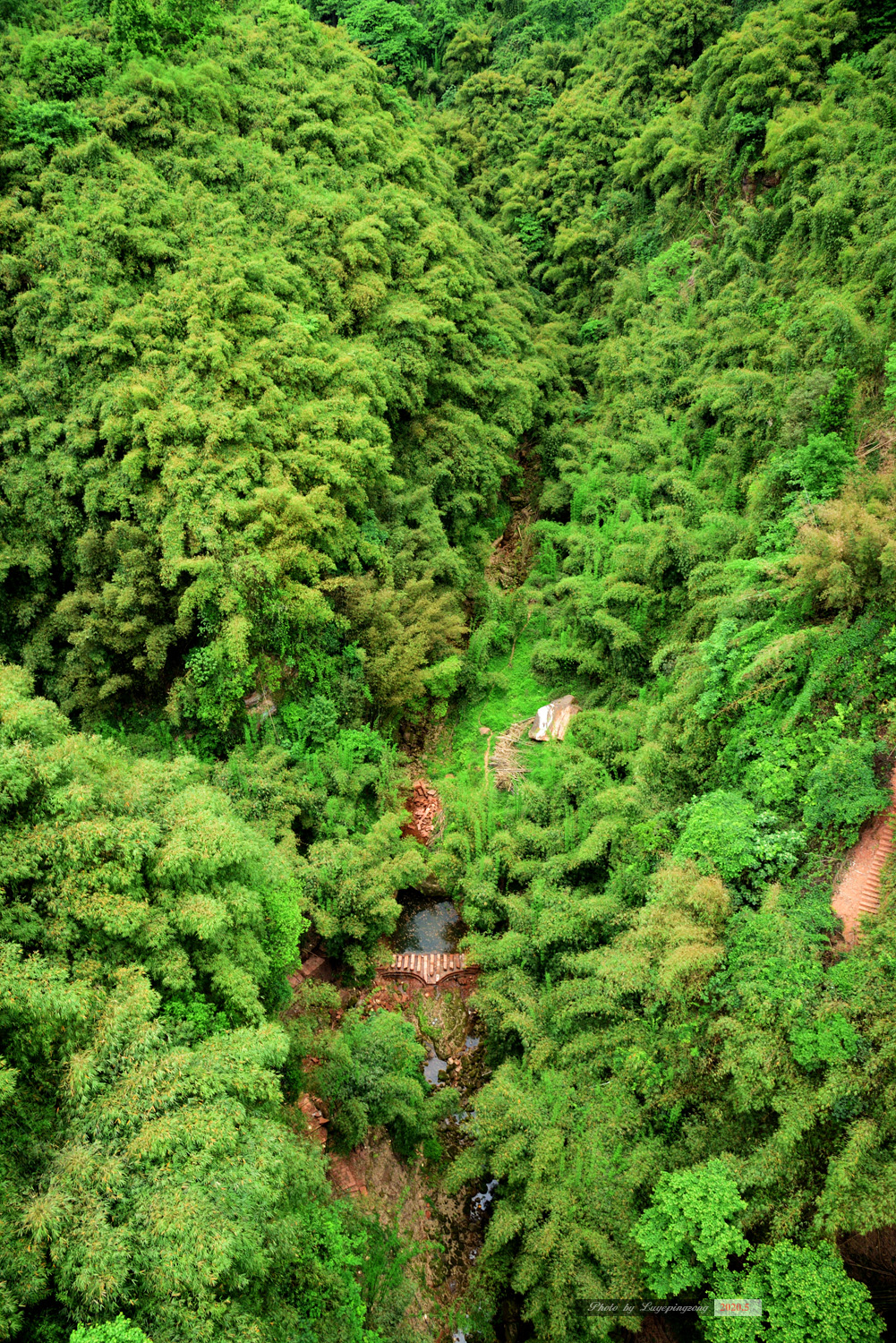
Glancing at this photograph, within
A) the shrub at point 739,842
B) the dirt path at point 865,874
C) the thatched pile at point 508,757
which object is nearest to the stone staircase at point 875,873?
the dirt path at point 865,874

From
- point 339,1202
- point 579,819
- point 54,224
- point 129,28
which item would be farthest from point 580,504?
point 339,1202

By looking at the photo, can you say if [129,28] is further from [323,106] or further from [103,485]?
[103,485]

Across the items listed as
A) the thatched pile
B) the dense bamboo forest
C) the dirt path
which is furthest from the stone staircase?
the thatched pile

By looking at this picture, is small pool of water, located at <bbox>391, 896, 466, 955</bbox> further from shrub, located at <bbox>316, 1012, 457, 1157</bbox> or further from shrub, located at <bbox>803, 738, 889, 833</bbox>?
shrub, located at <bbox>803, 738, 889, 833</bbox>

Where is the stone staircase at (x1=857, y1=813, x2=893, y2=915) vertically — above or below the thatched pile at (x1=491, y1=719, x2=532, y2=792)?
above

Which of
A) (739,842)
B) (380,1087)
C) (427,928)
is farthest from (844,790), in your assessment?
(427,928)

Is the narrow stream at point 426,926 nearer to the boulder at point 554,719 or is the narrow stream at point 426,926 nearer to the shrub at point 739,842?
the boulder at point 554,719
